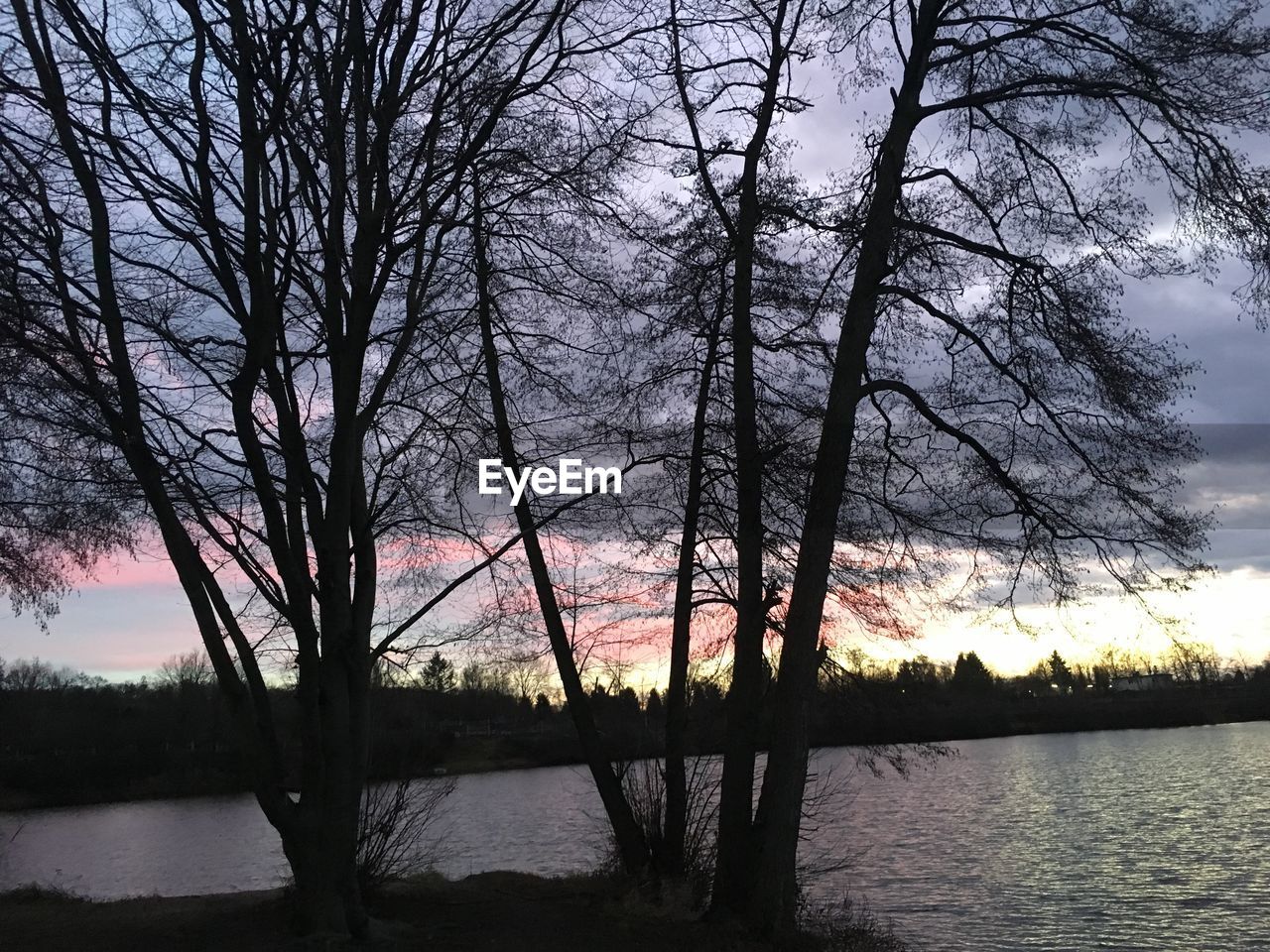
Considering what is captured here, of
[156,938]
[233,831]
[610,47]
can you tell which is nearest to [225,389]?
[610,47]

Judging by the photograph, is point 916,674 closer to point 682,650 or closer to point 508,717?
point 682,650

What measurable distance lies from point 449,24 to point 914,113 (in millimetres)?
4428

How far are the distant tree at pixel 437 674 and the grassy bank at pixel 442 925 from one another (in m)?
2.32

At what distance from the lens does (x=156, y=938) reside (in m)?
8.98

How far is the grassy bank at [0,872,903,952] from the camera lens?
8781 millimetres

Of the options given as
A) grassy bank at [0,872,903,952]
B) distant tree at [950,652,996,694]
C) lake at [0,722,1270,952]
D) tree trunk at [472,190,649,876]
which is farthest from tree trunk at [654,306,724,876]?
distant tree at [950,652,996,694]

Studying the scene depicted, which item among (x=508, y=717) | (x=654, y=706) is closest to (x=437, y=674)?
(x=654, y=706)

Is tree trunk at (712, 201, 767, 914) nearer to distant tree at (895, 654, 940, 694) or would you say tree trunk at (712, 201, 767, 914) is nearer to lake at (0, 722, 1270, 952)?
lake at (0, 722, 1270, 952)

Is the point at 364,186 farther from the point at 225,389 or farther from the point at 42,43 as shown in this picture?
the point at 42,43

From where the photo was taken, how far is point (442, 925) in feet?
31.6

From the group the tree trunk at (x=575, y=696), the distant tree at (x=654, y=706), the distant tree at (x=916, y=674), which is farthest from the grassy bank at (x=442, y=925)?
the distant tree at (x=916, y=674)

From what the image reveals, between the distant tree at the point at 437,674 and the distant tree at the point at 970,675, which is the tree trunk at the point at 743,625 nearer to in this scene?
the distant tree at the point at 437,674

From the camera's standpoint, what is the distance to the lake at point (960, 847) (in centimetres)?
1664

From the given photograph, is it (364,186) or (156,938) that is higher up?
(364,186)
